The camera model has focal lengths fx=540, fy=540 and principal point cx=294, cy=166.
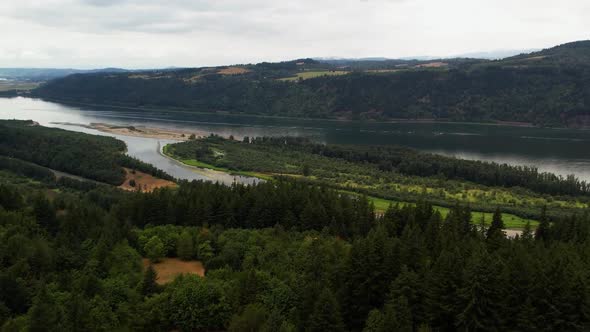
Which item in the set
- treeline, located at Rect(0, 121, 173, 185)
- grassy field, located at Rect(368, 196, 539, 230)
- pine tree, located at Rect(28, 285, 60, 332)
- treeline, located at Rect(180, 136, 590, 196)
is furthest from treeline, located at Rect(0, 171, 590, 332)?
treeline, located at Rect(0, 121, 173, 185)

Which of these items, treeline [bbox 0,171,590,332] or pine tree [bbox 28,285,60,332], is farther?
treeline [bbox 0,171,590,332]

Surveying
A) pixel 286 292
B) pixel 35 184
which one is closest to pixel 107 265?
pixel 286 292

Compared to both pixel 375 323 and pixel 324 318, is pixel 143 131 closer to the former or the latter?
pixel 324 318

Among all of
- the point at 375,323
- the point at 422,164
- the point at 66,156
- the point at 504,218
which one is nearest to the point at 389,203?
the point at 504,218

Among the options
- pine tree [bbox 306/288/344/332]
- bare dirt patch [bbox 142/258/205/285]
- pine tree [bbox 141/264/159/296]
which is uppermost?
pine tree [bbox 306/288/344/332]

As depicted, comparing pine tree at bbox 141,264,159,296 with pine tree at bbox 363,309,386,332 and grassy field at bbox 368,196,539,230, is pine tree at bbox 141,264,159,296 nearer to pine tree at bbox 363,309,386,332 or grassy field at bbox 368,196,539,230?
pine tree at bbox 363,309,386,332

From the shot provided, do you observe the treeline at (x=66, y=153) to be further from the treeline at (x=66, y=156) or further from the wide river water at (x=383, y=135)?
the wide river water at (x=383, y=135)

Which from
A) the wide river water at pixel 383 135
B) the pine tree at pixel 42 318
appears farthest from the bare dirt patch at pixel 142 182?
the pine tree at pixel 42 318

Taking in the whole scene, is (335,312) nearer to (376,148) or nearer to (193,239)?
(193,239)
